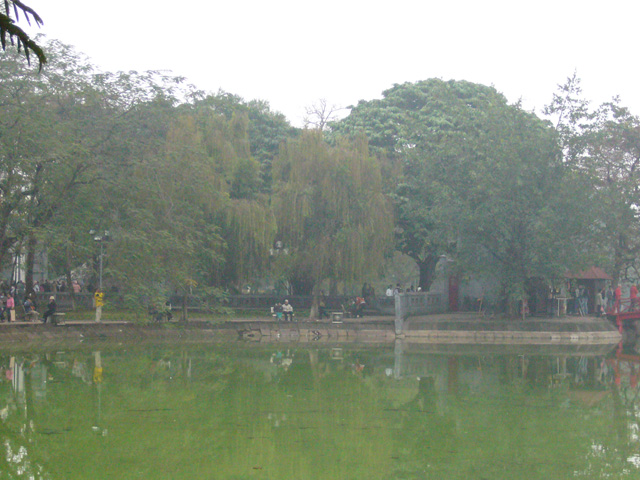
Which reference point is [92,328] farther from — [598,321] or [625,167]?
[625,167]

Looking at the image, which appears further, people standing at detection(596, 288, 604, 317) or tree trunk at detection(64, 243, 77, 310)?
people standing at detection(596, 288, 604, 317)

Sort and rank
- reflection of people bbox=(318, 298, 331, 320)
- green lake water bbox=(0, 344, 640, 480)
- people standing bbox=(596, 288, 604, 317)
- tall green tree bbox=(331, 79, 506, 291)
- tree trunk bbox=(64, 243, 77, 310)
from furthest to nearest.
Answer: reflection of people bbox=(318, 298, 331, 320)
people standing bbox=(596, 288, 604, 317)
tall green tree bbox=(331, 79, 506, 291)
tree trunk bbox=(64, 243, 77, 310)
green lake water bbox=(0, 344, 640, 480)

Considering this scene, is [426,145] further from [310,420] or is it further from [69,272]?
[310,420]

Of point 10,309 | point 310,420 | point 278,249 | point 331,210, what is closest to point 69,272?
point 10,309

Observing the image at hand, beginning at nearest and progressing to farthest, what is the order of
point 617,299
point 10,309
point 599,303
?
point 10,309 < point 617,299 < point 599,303

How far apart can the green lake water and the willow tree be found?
34.9 ft

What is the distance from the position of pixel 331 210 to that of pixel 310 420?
1933 cm

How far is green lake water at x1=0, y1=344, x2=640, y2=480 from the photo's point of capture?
8328 millimetres

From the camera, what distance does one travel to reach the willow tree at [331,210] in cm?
2964

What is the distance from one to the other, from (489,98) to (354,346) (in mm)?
13725

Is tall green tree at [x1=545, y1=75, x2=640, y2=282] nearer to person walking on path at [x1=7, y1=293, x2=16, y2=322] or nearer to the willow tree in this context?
the willow tree

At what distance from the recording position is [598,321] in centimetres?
2836

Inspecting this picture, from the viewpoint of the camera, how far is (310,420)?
1096 cm

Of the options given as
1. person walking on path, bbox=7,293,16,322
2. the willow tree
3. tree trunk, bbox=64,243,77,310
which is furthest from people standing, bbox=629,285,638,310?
person walking on path, bbox=7,293,16,322
